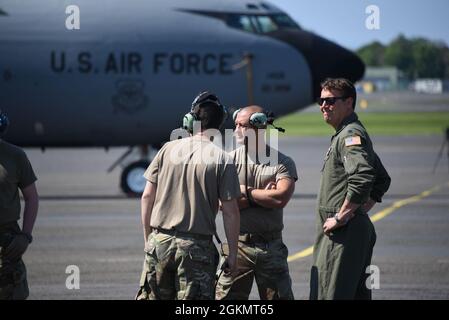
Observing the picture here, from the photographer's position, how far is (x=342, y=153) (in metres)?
8.22

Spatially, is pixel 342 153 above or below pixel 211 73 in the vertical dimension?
above

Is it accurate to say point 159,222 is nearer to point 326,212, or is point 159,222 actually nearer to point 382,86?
point 326,212

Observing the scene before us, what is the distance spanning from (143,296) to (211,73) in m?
15.5

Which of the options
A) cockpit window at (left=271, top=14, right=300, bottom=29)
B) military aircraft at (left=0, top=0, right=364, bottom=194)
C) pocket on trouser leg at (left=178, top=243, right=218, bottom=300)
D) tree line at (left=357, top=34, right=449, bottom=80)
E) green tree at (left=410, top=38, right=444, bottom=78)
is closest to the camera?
pocket on trouser leg at (left=178, top=243, right=218, bottom=300)

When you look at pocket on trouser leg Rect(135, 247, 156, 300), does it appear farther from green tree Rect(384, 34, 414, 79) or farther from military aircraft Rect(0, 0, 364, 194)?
green tree Rect(384, 34, 414, 79)

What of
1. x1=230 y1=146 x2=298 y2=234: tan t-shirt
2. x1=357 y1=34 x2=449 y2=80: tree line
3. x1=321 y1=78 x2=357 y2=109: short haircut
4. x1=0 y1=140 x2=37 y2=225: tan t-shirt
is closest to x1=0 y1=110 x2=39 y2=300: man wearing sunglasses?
x1=0 y1=140 x2=37 y2=225: tan t-shirt

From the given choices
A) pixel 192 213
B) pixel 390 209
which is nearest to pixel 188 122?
pixel 192 213

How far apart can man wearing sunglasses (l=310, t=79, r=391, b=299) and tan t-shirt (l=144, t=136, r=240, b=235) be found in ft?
2.89

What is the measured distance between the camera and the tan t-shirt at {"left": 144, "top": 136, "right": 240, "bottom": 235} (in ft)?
25.2

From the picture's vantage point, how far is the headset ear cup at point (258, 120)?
28.1 ft

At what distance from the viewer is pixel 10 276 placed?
8.30 metres

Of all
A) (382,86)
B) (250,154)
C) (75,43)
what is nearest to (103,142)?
(75,43)

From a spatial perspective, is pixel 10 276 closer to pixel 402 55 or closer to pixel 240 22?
pixel 240 22

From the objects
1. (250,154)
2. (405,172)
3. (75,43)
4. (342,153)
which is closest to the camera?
(342,153)
